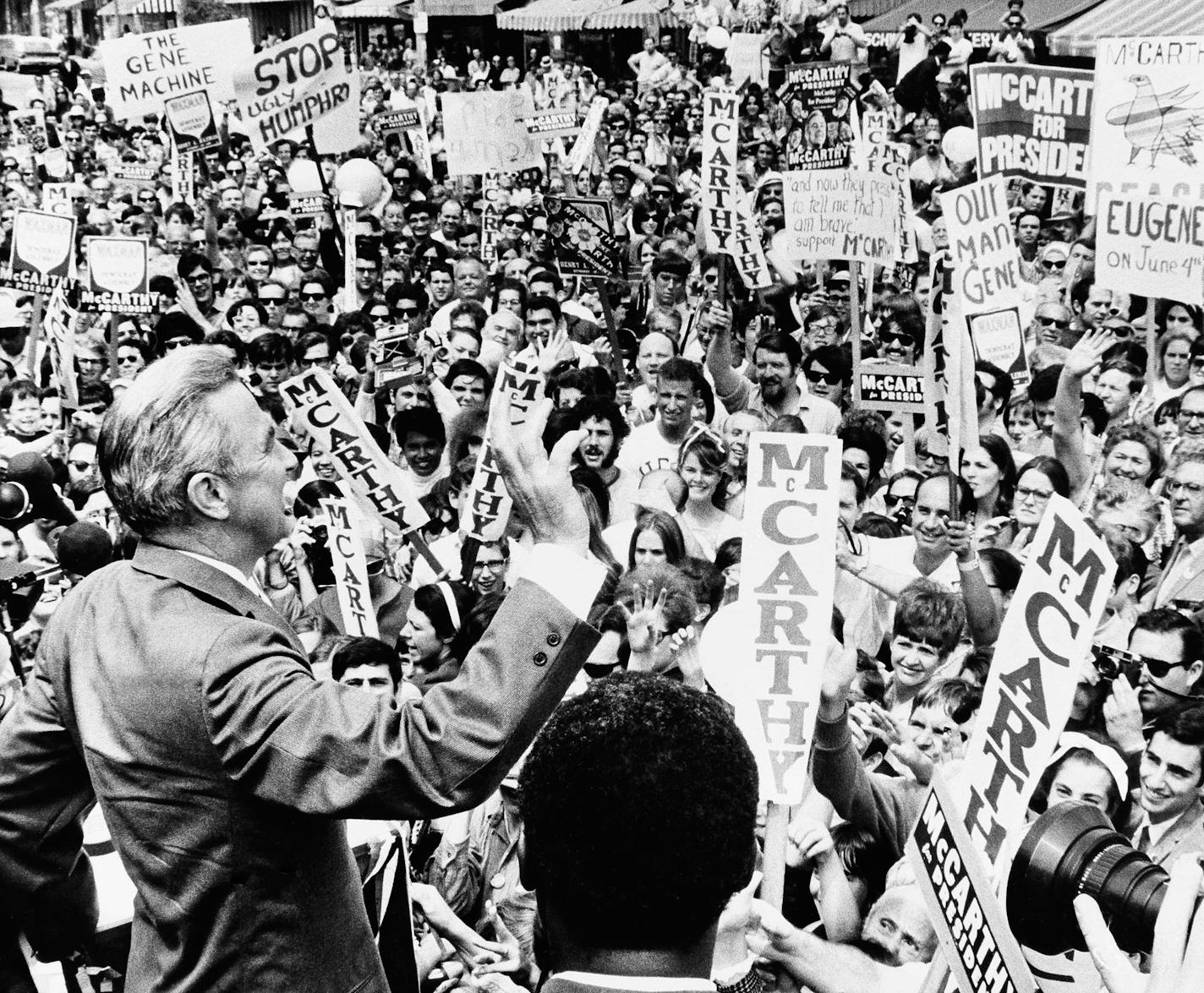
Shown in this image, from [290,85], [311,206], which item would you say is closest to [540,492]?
[290,85]

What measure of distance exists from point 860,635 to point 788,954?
9.89 feet

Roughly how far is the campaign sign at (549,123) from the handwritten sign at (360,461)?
853 cm

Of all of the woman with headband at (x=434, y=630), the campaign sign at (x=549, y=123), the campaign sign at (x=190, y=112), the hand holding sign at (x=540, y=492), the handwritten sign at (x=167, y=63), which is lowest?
the woman with headband at (x=434, y=630)

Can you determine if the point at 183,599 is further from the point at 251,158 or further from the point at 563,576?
the point at 251,158

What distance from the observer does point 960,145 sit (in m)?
13.3

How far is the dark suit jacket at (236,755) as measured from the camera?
5.44ft

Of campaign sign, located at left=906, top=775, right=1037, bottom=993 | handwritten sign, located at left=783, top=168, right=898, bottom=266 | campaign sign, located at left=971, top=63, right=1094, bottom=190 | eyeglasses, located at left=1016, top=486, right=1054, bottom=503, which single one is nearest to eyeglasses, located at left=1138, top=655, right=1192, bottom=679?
eyeglasses, located at left=1016, top=486, right=1054, bottom=503

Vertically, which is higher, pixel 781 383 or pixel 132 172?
pixel 132 172

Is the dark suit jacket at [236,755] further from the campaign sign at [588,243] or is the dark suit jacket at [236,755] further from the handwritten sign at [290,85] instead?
the handwritten sign at [290,85]

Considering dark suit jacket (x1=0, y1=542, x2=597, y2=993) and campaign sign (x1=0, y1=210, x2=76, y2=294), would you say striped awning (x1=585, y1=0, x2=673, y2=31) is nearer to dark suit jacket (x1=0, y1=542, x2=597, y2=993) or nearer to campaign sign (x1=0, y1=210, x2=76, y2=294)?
campaign sign (x1=0, y1=210, x2=76, y2=294)

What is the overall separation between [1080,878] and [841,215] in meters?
6.69

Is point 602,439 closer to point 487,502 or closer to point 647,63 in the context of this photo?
point 487,502

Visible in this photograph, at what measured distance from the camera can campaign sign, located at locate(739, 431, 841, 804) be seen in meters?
3.04

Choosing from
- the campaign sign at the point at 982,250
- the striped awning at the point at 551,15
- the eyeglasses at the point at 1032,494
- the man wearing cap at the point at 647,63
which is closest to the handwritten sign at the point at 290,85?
the campaign sign at the point at 982,250
